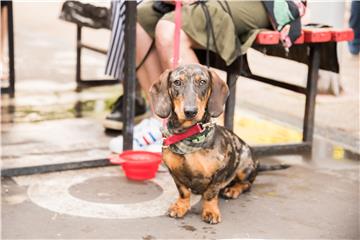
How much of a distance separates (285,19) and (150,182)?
1295mm

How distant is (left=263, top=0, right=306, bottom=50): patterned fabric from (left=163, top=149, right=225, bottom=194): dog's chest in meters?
1.24

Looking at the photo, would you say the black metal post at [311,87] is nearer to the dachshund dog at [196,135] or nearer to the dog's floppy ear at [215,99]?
the dachshund dog at [196,135]

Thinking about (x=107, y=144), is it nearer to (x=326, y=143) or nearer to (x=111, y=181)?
(x=111, y=181)

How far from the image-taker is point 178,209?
306 cm

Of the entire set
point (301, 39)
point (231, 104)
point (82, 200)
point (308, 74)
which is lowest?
point (82, 200)

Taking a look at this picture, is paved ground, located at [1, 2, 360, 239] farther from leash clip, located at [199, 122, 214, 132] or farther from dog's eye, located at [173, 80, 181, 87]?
dog's eye, located at [173, 80, 181, 87]

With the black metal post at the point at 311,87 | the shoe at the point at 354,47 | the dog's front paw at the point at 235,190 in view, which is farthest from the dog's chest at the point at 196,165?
the shoe at the point at 354,47

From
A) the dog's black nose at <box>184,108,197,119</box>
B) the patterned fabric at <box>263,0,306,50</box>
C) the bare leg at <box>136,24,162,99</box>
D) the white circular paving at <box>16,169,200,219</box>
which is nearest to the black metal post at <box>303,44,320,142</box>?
the patterned fabric at <box>263,0,306,50</box>

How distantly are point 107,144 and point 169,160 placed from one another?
137 centimetres

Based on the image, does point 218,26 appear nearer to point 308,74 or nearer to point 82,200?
point 308,74

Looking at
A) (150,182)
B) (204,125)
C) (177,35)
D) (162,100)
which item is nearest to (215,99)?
(204,125)

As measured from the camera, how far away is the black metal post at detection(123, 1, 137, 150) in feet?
12.2

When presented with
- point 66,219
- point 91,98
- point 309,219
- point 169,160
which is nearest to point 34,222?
point 66,219

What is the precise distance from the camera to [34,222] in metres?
2.96
